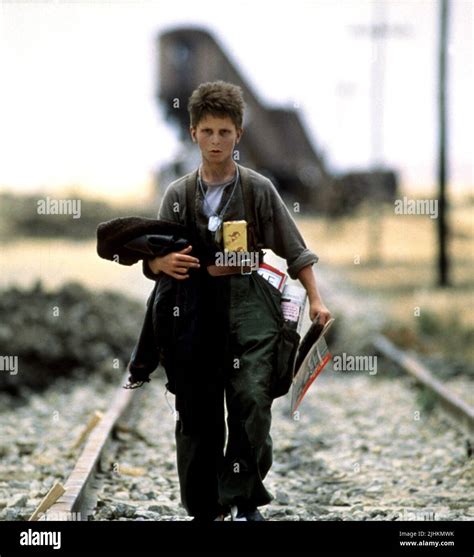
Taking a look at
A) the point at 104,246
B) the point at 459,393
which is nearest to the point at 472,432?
the point at 459,393

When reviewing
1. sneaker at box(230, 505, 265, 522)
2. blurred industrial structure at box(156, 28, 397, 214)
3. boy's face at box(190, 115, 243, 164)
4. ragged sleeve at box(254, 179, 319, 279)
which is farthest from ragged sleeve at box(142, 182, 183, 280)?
blurred industrial structure at box(156, 28, 397, 214)

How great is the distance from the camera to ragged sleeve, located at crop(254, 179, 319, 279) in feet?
13.6

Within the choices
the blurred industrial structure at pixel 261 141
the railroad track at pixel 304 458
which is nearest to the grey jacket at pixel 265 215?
the railroad track at pixel 304 458

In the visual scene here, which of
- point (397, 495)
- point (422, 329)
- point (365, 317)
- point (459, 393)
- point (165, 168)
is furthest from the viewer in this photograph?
point (165, 168)

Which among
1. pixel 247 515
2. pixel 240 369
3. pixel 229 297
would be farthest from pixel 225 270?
pixel 247 515

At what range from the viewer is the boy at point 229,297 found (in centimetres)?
406

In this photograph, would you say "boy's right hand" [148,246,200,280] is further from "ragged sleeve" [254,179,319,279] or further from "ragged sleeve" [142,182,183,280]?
"ragged sleeve" [254,179,319,279]

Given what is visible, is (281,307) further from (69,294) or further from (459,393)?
(69,294)

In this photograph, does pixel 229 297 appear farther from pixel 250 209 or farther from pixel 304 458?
pixel 304 458

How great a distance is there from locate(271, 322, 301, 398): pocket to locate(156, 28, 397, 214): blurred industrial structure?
12.3 meters

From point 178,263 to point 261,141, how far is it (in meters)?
28.6

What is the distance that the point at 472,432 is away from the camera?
6.70 meters

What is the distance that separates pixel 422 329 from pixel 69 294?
4749 millimetres

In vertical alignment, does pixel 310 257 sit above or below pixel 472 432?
above
